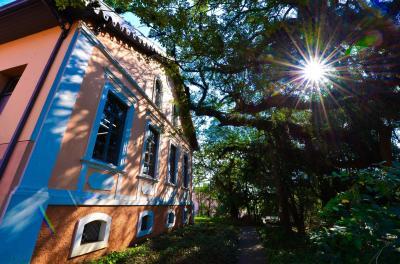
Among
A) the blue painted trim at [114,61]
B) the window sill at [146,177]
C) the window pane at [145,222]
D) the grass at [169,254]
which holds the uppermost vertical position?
the blue painted trim at [114,61]

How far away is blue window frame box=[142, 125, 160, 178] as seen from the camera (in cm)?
832

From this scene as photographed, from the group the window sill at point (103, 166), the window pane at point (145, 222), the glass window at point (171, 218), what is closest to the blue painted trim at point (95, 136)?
the window sill at point (103, 166)

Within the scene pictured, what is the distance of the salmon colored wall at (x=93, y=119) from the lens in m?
4.43

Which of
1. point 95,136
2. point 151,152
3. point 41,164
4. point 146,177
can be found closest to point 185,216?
point 151,152

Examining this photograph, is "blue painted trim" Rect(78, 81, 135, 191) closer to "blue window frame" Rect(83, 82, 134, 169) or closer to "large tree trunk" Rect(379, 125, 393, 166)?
"blue window frame" Rect(83, 82, 134, 169)

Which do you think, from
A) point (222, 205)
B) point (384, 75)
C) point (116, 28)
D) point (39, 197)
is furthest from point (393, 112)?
point (222, 205)

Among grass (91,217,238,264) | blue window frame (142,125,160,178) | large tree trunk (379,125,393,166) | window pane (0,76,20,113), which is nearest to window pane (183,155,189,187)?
blue window frame (142,125,160,178)

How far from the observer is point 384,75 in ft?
20.6

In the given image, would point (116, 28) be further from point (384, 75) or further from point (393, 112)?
point (393, 112)

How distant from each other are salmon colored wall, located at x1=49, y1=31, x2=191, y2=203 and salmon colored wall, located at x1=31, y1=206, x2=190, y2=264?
0.49m

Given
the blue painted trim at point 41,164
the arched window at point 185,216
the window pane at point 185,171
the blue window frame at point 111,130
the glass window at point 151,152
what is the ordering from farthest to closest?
1. the window pane at point 185,171
2. the arched window at point 185,216
3. the glass window at point 151,152
4. the blue window frame at point 111,130
5. the blue painted trim at point 41,164

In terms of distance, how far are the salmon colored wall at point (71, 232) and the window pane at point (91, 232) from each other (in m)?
0.31

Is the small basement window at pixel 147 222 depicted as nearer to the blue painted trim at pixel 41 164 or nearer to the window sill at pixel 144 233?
the window sill at pixel 144 233

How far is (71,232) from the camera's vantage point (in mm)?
4281
